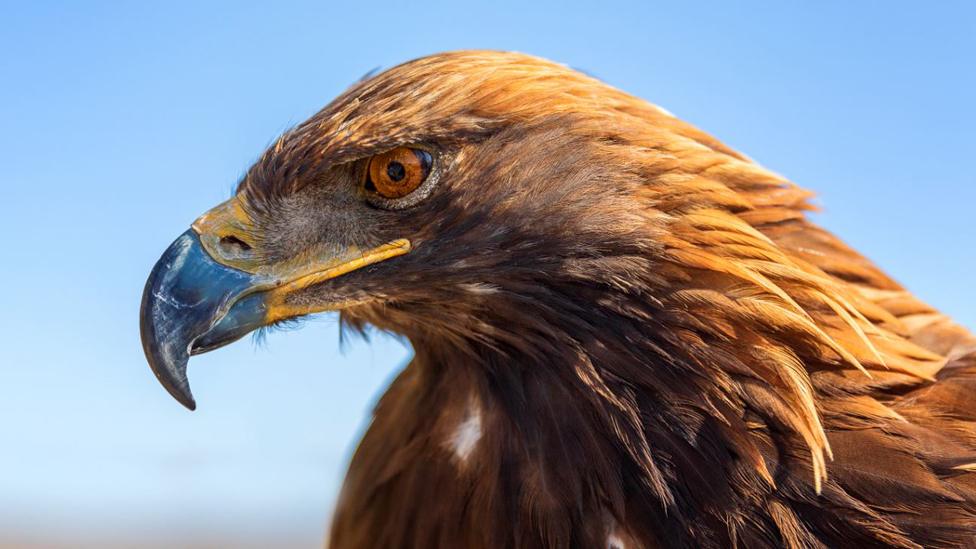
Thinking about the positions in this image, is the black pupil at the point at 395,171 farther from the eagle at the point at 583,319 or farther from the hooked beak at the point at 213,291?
the hooked beak at the point at 213,291

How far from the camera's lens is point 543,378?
3012mm

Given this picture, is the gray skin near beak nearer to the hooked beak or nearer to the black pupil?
the hooked beak

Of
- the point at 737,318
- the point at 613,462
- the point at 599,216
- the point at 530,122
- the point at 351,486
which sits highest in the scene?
the point at 530,122

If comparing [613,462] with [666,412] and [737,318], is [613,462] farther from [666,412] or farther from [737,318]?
[737,318]

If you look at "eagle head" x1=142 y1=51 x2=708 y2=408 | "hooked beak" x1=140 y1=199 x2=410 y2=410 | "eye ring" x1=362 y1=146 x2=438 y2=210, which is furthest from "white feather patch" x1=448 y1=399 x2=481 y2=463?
"eye ring" x1=362 y1=146 x2=438 y2=210

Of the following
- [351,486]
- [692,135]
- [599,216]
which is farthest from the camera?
[351,486]

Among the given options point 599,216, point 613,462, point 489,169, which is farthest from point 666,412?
point 489,169

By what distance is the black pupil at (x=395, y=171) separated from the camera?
3.09 meters

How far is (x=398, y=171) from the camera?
10.2ft

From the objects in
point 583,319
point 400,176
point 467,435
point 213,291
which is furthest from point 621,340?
point 213,291

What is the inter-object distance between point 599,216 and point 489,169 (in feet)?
1.19

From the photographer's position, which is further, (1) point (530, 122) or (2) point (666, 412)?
(1) point (530, 122)

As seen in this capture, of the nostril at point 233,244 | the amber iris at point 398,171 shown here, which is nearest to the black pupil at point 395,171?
the amber iris at point 398,171

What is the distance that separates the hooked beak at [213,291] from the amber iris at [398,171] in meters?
0.16
